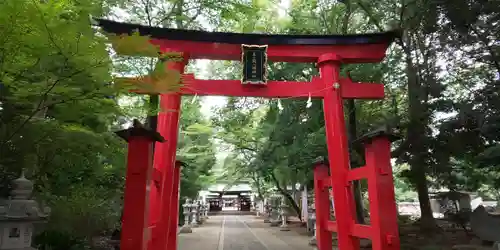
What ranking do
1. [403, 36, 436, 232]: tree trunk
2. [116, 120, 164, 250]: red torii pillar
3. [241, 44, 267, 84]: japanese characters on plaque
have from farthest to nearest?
[403, 36, 436, 232]: tree trunk < [241, 44, 267, 84]: japanese characters on plaque < [116, 120, 164, 250]: red torii pillar

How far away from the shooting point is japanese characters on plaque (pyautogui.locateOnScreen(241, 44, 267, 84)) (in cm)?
728

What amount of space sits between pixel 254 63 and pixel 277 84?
0.68 meters

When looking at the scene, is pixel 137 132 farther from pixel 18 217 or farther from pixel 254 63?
pixel 254 63

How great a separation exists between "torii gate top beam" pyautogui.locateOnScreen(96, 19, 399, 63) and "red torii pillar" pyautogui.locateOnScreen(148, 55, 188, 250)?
1.36 ft

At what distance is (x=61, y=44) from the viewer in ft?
11.4

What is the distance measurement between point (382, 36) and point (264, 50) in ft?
8.70

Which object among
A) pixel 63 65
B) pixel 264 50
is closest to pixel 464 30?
pixel 264 50

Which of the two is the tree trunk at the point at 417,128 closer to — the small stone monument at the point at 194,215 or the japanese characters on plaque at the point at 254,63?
the japanese characters on plaque at the point at 254,63

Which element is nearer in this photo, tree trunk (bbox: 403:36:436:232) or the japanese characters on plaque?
the japanese characters on plaque

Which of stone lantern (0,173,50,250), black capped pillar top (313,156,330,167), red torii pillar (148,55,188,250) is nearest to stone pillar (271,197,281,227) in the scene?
black capped pillar top (313,156,330,167)

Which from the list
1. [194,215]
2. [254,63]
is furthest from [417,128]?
[194,215]

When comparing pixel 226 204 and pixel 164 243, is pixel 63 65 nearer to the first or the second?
pixel 164 243

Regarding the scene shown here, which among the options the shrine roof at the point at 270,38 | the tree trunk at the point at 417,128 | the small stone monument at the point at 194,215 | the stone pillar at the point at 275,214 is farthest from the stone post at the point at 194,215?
the shrine roof at the point at 270,38

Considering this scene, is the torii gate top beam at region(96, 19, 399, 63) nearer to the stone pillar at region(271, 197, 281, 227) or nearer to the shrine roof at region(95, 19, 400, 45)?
the shrine roof at region(95, 19, 400, 45)
